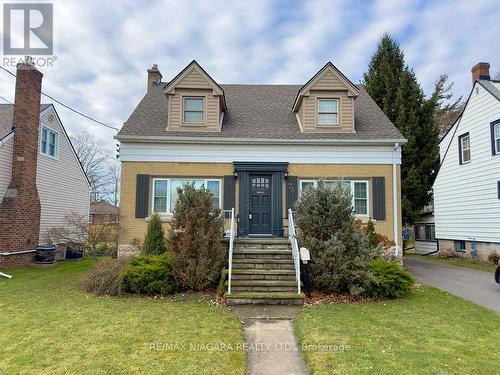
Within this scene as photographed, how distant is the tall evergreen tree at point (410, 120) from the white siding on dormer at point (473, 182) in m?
1.36

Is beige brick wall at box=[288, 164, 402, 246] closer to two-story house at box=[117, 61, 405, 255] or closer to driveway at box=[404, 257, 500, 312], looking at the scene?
two-story house at box=[117, 61, 405, 255]

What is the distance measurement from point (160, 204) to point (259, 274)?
5071mm

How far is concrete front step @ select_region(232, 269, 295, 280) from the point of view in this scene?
27.2ft

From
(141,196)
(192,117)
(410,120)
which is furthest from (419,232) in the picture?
(141,196)

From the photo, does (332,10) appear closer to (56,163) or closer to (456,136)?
(456,136)

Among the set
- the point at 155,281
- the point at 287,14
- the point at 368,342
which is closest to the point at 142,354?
the point at 368,342

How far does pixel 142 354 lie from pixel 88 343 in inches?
38.7

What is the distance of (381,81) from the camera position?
21.7 meters

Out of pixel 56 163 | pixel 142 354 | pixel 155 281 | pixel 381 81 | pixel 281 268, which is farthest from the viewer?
pixel 381 81

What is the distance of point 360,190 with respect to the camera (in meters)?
11.9

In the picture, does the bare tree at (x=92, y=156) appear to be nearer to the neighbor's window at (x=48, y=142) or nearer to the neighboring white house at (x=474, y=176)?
the neighbor's window at (x=48, y=142)

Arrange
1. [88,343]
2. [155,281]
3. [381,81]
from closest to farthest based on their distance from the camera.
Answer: [88,343] < [155,281] < [381,81]

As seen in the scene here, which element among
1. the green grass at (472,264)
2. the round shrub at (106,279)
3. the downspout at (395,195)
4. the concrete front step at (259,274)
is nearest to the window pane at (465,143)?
the green grass at (472,264)

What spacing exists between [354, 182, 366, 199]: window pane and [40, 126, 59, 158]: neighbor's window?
14313mm
